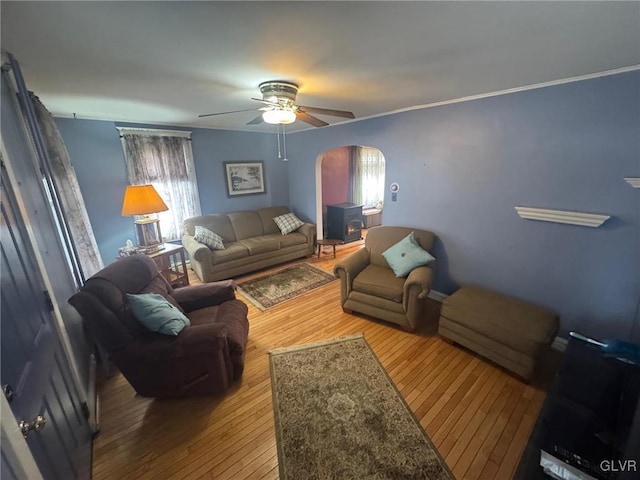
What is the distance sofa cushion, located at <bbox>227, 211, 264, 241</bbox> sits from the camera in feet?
14.8

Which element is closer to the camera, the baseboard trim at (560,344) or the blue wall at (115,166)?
the baseboard trim at (560,344)

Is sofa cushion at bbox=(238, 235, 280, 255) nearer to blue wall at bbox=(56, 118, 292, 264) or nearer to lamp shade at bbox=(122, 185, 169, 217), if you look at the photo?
blue wall at bbox=(56, 118, 292, 264)

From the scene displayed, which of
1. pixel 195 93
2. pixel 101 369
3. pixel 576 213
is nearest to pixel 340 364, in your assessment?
pixel 101 369

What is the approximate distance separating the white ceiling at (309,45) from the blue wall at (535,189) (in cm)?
29

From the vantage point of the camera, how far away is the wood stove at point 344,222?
550 centimetres

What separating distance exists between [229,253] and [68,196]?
187 centimetres

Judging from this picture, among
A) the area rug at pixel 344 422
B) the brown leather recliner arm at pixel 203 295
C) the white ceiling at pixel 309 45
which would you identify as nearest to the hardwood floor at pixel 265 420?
the area rug at pixel 344 422

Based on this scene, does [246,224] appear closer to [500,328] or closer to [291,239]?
[291,239]

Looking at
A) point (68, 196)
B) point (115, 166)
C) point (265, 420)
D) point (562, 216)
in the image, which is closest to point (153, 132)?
point (115, 166)

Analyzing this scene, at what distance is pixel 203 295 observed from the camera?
94.9 inches

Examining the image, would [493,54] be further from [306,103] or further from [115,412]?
[115,412]

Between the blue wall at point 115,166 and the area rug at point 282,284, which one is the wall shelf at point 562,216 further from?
the blue wall at point 115,166

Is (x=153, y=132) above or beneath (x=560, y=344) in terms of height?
above

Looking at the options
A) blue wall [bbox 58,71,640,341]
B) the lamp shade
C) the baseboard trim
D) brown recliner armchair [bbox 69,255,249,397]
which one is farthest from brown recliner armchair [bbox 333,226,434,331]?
the lamp shade
